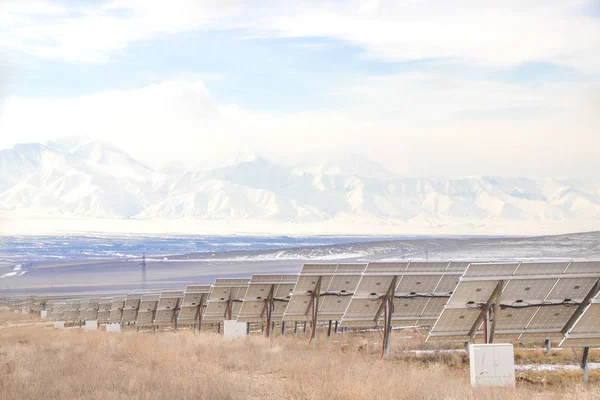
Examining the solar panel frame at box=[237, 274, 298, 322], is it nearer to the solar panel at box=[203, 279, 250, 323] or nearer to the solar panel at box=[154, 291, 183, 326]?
the solar panel at box=[203, 279, 250, 323]

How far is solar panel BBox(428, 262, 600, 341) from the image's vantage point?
18.2m

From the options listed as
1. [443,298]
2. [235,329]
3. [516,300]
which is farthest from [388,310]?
[235,329]

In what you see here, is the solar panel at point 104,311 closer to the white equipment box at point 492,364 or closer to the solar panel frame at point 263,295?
the solar panel frame at point 263,295

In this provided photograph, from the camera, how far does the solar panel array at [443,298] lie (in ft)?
59.9

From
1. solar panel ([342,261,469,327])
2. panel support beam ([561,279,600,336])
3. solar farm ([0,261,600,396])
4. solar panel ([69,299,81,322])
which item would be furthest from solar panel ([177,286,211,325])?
→ solar panel ([69,299,81,322])

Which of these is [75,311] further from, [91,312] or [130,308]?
[130,308]

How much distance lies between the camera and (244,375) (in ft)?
59.5

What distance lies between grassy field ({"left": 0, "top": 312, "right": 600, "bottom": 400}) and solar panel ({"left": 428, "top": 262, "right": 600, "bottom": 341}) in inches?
35.7

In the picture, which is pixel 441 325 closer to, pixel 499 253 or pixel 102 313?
pixel 102 313

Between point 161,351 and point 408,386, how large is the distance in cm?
846

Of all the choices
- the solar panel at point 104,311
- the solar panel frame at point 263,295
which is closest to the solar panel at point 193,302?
the solar panel frame at point 263,295

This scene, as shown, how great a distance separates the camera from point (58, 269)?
166500 millimetres

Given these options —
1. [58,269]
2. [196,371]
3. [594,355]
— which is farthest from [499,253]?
[196,371]

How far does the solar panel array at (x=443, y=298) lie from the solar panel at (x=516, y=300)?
20 millimetres
